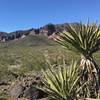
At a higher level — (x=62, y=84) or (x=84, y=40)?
(x=84, y=40)

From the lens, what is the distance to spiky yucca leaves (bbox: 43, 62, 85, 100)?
10.6 meters

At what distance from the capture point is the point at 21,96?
2684cm

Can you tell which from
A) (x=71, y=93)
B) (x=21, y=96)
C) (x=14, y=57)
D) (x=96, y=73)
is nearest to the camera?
(x=71, y=93)

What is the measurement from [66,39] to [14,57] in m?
84.6

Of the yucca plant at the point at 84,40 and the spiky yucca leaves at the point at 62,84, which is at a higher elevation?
the yucca plant at the point at 84,40

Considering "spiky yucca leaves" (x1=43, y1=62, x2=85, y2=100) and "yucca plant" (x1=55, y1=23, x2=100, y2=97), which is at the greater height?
"yucca plant" (x1=55, y1=23, x2=100, y2=97)

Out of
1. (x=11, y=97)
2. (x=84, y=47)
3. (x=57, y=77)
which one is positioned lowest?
(x=11, y=97)

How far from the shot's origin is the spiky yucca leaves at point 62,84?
10555mm

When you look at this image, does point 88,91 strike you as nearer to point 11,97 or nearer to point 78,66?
point 78,66

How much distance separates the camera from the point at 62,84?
34.6 feet

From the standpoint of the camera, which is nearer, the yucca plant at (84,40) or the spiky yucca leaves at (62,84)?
the spiky yucca leaves at (62,84)

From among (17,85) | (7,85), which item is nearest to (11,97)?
(17,85)

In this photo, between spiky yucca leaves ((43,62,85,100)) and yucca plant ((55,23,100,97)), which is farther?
yucca plant ((55,23,100,97))

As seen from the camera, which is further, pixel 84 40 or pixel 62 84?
pixel 84 40
